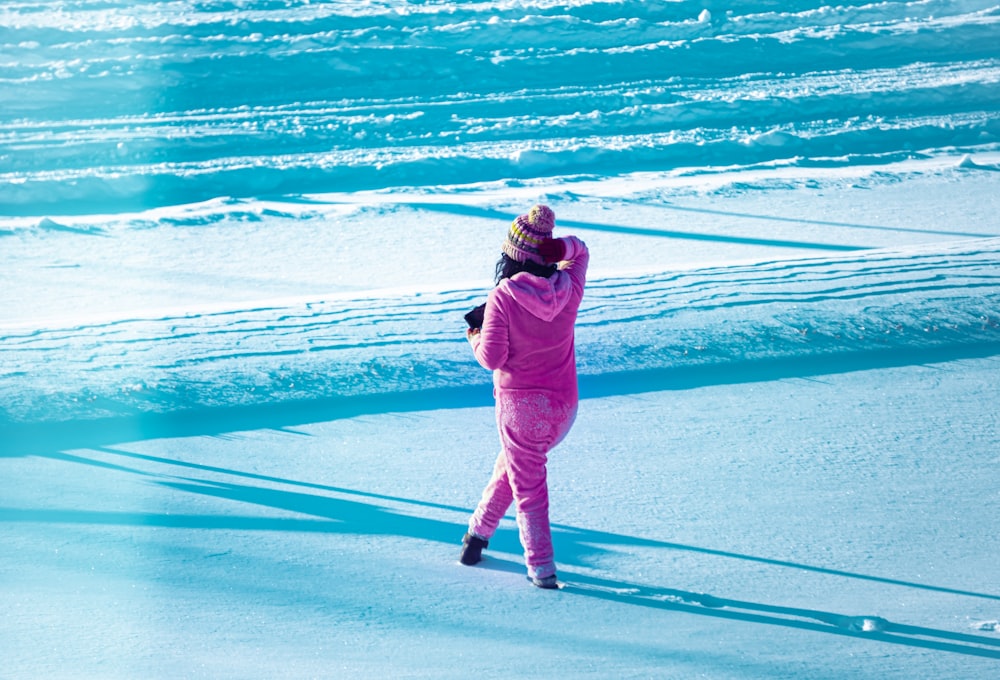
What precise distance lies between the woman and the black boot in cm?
13

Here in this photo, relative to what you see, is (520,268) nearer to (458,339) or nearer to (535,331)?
(535,331)

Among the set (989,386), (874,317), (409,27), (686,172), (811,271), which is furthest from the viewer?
(409,27)

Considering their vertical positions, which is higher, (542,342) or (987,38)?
(542,342)

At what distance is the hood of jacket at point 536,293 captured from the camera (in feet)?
11.8

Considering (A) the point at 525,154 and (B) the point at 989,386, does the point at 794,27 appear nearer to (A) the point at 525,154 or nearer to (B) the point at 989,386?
(A) the point at 525,154

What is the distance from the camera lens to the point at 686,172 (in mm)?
10375

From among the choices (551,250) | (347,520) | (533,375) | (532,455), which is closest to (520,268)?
(551,250)

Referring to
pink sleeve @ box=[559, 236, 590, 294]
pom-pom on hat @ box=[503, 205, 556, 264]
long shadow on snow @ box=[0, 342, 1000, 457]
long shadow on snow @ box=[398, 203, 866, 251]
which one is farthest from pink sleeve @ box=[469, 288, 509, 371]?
long shadow on snow @ box=[398, 203, 866, 251]

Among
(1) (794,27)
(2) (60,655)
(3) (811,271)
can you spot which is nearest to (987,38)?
(1) (794,27)

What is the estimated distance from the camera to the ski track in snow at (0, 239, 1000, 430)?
540 centimetres

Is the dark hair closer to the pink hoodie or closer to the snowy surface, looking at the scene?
the pink hoodie

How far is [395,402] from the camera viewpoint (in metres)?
5.43

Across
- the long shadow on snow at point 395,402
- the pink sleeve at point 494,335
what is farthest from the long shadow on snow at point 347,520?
the pink sleeve at point 494,335

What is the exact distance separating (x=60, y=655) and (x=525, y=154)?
781 cm
